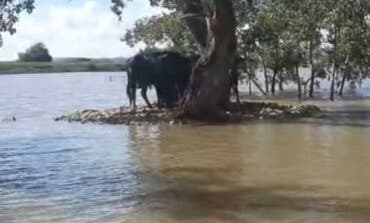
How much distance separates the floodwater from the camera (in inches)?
364

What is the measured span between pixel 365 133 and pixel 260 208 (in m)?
9.88

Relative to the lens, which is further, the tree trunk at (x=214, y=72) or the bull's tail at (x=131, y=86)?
the bull's tail at (x=131, y=86)

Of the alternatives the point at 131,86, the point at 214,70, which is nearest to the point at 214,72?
the point at 214,70

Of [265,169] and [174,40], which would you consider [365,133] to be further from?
[174,40]

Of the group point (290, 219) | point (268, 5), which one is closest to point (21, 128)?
point (268, 5)

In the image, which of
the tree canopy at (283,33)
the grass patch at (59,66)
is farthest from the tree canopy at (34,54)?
the tree canopy at (283,33)

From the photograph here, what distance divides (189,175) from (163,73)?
15.5 m

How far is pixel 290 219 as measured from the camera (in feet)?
28.4

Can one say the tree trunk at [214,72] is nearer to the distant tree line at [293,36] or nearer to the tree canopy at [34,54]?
the distant tree line at [293,36]

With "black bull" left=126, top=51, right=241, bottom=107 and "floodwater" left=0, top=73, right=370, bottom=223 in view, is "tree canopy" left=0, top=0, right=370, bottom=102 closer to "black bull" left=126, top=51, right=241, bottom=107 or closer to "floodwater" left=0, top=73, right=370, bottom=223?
"black bull" left=126, top=51, right=241, bottom=107

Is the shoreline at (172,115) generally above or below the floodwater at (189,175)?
above

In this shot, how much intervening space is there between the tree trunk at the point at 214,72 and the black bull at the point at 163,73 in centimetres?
382

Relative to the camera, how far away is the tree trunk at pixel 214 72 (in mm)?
22938

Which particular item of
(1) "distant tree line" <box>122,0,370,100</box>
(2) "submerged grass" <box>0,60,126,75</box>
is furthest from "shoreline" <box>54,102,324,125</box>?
(2) "submerged grass" <box>0,60,126,75</box>
